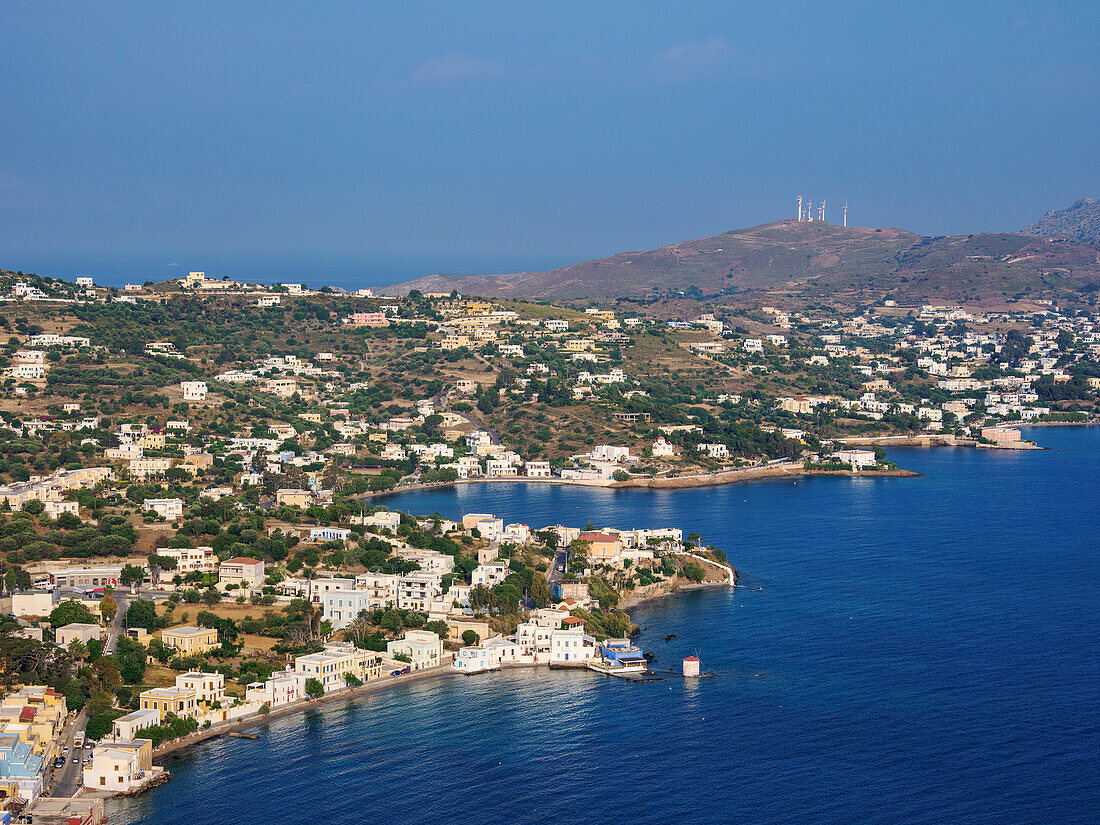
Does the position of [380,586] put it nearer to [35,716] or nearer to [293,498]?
[35,716]

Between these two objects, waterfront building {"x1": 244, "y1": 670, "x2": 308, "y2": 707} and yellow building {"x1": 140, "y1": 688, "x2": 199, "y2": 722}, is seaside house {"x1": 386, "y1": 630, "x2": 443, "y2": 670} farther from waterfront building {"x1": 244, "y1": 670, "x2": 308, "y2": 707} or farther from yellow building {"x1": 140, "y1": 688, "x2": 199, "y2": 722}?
yellow building {"x1": 140, "y1": 688, "x2": 199, "y2": 722}

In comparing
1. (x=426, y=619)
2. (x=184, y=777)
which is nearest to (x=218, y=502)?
(x=426, y=619)

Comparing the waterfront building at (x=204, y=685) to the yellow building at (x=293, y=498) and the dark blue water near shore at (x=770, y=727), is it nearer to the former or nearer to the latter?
the dark blue water near shore at (x=770, y=727)

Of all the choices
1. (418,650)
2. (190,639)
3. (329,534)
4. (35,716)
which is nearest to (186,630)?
(190,639)

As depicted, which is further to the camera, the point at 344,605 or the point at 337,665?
the point at 344,605

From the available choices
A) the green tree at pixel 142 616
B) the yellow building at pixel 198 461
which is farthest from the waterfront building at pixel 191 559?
the yellow building at pixel 198 461
